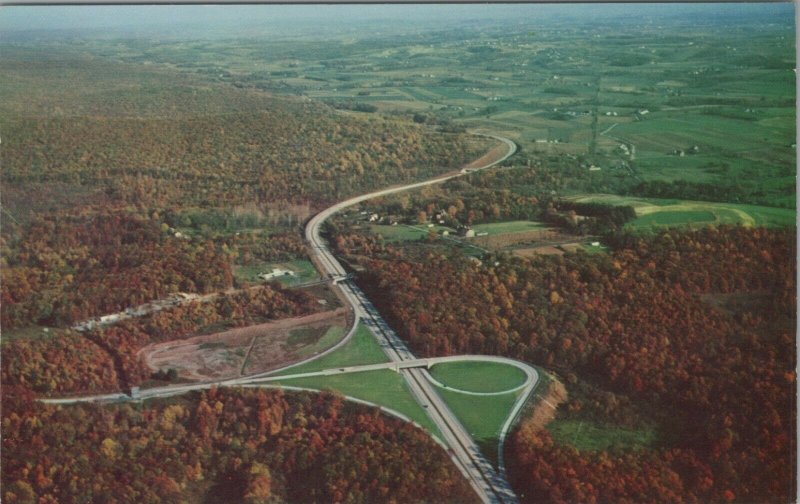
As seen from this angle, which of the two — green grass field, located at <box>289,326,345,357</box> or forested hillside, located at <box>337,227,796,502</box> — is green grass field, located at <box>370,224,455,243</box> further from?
green grass field, located at <box>289,326,345,357</box>

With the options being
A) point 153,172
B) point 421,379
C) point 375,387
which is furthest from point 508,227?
point 153,172

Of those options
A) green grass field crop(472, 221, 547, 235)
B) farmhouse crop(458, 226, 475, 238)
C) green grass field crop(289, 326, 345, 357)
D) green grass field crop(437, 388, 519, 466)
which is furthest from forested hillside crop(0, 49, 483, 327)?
green grass field crop(437, 388, 519, 466)

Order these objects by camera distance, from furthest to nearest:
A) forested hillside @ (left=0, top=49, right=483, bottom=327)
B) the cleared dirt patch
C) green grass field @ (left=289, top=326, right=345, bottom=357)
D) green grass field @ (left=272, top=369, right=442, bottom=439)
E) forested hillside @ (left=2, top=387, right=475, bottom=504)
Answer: forested hillside @ (left=0, top=49, right=483, bottom=327) < green grass field @ (left=289, top=326, right=345, bottom=357) < the cleared dirt patch < green grass field @ (left=272, top=369, right=442, bottom=439) < forested hillside @ (left=2, top=387, right=475, bottom=504)

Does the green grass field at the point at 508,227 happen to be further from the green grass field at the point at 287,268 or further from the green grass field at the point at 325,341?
the green grass field at the point at 325,341

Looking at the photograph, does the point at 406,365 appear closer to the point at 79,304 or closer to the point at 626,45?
the point at 79,304

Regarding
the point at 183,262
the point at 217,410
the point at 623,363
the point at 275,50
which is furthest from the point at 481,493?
the point at 275,50
